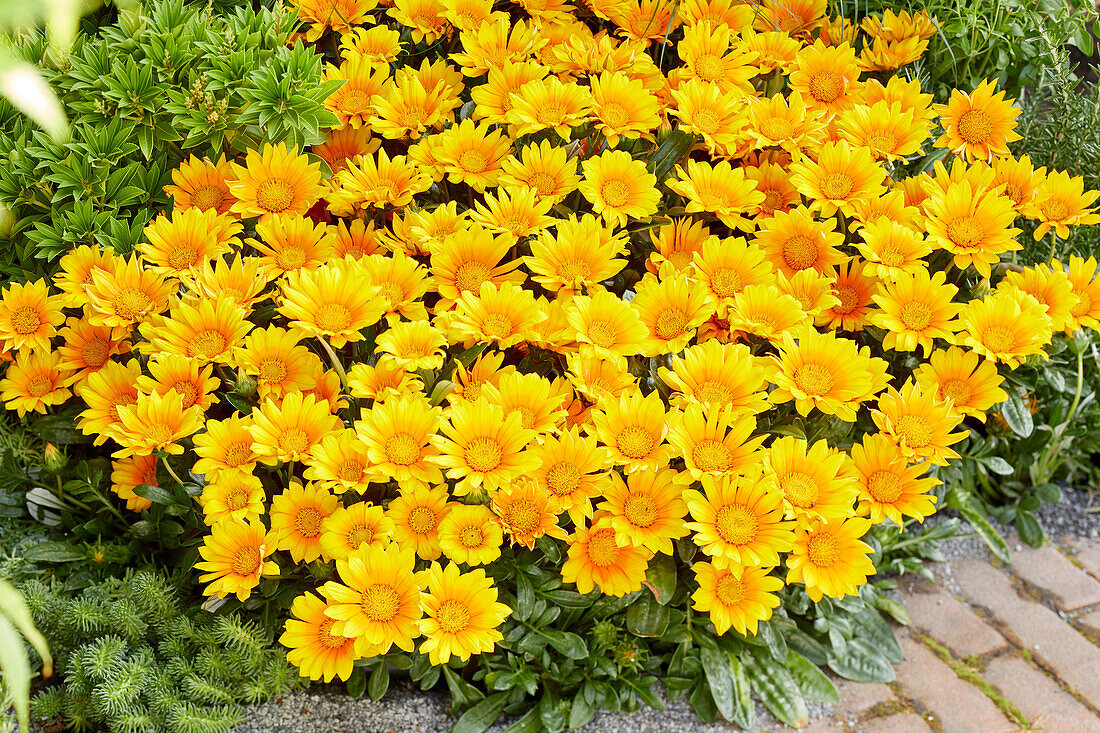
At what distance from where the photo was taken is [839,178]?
6.15 ft

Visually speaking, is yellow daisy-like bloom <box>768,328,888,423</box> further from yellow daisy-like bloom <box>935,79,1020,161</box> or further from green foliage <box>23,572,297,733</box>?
green foliage <box>23,572,297,733</box>

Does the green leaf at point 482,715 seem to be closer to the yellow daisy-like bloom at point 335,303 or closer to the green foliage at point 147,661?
the green foliage at point 147,661

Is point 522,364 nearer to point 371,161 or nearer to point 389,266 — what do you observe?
point 389,266

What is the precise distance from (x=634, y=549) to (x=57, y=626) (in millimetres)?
1098

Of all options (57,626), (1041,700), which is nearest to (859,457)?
(1041,700)

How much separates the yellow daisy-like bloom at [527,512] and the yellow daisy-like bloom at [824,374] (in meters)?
0.46

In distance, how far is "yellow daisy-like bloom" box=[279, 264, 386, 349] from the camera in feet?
5.10

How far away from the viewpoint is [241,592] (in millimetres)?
1507

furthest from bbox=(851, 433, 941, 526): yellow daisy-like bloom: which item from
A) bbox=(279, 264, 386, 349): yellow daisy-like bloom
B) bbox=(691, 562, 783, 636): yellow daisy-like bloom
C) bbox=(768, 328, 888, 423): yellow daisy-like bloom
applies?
bbox=(279, 264, 386, 349): yellow daisy-like bloom

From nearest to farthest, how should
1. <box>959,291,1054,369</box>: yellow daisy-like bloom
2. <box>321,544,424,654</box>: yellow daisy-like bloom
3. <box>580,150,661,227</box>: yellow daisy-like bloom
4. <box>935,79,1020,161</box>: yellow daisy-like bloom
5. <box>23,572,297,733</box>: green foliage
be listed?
<box>321,544,424,654</box>: yellow daisy-like bloom < <box>23,572,297,733</box>: green foliage < <box>959,291,1054,369</box>: yellow daisy-like bloom < <box>580,150,661,227</box>: yellow daisy-like bloom < <box>935,79,1020,161</box>: yellow daisy-like bloom

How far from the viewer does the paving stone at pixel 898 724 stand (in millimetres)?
1925

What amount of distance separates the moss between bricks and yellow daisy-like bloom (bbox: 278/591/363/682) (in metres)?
1.44

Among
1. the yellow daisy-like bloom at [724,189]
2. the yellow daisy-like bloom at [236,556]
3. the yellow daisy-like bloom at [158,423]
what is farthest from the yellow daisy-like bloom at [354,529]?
the yellow daisy-like bloom at [724,189]

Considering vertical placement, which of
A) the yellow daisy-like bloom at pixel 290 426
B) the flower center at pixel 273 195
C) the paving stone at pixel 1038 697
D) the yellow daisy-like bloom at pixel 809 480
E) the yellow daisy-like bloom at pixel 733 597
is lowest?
the paving stone at pixel 1038 697
